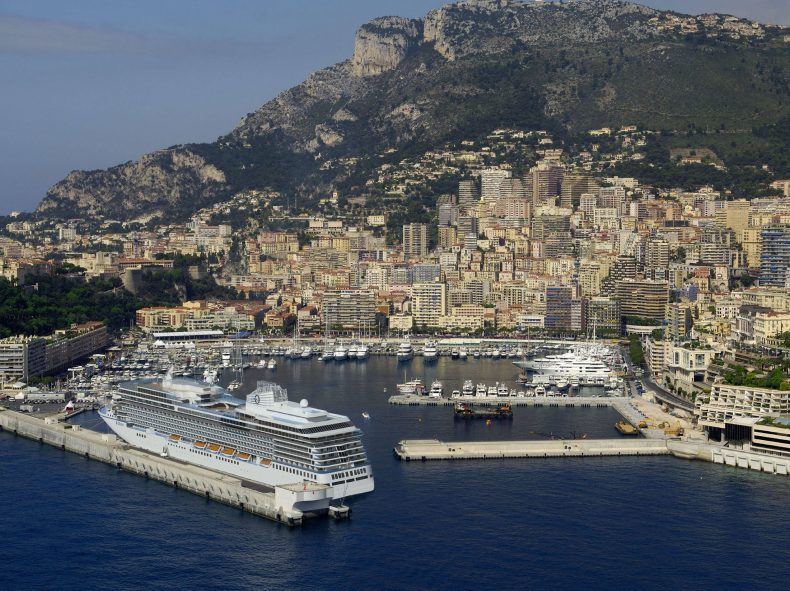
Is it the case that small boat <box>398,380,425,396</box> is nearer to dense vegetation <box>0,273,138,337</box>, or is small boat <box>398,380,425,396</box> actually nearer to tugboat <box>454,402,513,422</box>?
tugboat <box>454,402,513,422</box>

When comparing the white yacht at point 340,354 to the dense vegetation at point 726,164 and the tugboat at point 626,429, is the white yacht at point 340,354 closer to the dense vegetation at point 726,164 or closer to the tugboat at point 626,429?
the tugboat at point 626,429

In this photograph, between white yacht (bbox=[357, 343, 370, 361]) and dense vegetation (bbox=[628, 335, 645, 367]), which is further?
white yacht (bbox=[357, 343, 370, 361])

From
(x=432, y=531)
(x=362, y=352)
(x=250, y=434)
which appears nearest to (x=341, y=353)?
(x=362, y=352)

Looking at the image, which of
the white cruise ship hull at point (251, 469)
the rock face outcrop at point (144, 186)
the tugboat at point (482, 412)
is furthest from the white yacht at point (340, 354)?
the rock face outcrop at point (144, 186)

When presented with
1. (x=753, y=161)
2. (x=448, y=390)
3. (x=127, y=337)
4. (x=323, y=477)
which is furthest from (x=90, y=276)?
(x=323, y=477)

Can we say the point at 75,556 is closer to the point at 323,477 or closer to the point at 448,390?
the point at 323,477

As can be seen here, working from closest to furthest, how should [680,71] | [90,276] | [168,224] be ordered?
[90,276]
[680,71]
[168,224]

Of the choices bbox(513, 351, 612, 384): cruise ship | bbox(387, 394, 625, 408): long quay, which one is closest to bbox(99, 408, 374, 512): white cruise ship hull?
bbox(387, 394, 625, 408): long quay
